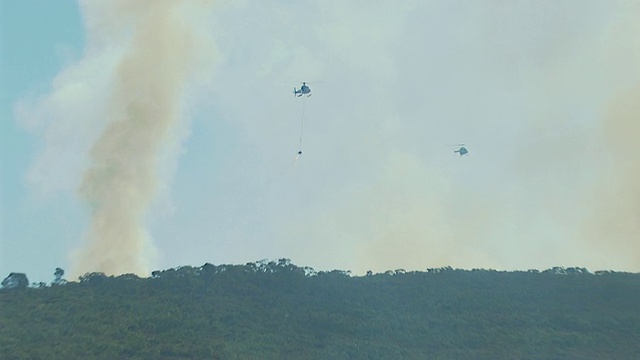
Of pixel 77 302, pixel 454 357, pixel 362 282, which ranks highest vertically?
pixel 362 282

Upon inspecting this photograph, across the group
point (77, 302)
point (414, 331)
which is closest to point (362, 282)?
point (414, 331)

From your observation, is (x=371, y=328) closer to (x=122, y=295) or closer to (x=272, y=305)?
(x=272, y=305)

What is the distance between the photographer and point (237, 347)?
73062 millimetres

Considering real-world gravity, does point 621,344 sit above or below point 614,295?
below

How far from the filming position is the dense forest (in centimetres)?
7275

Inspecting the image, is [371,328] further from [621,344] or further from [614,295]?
[614,295]

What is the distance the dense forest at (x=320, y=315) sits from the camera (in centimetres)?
7275

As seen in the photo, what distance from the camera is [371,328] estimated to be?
79625mm

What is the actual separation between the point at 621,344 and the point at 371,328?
77.2 feet

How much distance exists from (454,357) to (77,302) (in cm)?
3961

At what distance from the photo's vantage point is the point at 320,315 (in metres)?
84.2

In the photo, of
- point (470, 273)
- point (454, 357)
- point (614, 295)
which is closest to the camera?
point (454, 357)

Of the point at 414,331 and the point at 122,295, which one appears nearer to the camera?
the point at 414,331

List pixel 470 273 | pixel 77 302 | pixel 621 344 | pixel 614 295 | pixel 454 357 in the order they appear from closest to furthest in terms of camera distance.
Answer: pixel 454 357 < pixel 621 344 < pixel 77 302 < pixel 614 295 < pixel 470 273
